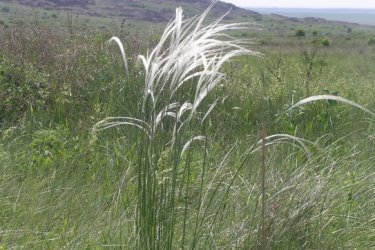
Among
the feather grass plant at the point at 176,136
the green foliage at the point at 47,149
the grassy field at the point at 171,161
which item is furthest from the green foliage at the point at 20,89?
the feather grass plant at the point at 176,136

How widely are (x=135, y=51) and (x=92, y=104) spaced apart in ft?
3.17

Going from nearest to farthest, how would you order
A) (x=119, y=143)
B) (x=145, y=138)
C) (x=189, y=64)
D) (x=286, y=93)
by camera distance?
(x=189, y=64) < (x=145, y=138) < (x=119, y=143) < (x=286, y=93)

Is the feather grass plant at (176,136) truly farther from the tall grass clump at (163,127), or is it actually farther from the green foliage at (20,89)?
the green foliage at (20,89)

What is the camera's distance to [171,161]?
86.5 inches

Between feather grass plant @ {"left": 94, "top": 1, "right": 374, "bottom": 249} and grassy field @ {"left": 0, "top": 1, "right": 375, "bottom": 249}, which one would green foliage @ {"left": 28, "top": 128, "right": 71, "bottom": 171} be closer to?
grassy field @ {"left": 0, "top": 1, "right": 375, "bottom": 249}

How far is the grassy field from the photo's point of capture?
6.41 feet

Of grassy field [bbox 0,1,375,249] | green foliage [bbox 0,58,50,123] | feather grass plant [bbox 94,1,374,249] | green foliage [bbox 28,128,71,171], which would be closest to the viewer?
feather grass plant [bbox 94,1,374,249]

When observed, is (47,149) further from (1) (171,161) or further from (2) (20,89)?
(1) (171,161)

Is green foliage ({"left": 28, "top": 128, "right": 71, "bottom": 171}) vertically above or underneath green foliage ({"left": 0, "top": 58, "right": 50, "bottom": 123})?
underneath

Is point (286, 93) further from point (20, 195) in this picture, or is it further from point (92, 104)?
point (20, 195)

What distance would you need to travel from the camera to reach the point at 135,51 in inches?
201

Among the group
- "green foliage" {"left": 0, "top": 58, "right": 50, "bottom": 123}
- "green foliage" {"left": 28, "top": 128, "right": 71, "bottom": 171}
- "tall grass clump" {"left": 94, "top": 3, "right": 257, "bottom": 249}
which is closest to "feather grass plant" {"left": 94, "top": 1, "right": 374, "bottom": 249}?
"tall grass clump" {"left": 94, "top": 3, "right": 257, "bottom": 249}

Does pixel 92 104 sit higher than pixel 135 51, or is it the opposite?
pixel 135 51

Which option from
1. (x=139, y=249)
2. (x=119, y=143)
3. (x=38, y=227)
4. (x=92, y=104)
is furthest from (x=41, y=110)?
(x=139, y=249)
